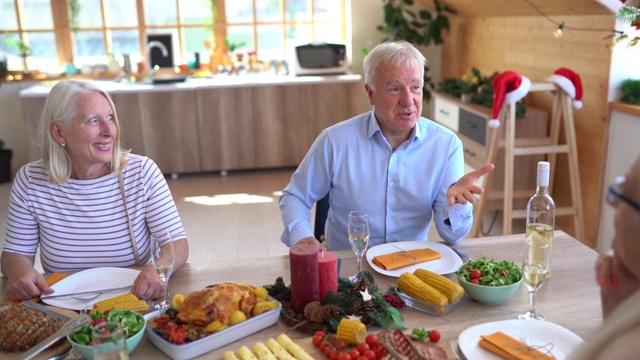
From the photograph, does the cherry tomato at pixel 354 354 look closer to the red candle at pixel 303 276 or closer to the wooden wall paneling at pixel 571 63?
the red candle at pixel 303 276

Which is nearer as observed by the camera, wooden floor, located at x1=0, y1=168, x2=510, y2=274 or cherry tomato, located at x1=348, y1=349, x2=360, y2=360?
cherry tomato, located at x1=348, y1=349, x2=360, y2=360

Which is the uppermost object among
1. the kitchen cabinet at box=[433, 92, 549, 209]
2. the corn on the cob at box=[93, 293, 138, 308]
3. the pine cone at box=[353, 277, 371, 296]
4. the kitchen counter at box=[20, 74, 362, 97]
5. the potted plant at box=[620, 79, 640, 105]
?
the potted plant at box=[620, 79, 640, 105]

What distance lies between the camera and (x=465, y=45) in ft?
18.4

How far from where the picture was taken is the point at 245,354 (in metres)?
1.27

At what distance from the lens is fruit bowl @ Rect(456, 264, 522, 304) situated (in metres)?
1.47

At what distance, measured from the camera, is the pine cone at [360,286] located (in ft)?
4.92

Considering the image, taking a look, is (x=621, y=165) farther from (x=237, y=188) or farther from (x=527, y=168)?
(x=237, y=188)

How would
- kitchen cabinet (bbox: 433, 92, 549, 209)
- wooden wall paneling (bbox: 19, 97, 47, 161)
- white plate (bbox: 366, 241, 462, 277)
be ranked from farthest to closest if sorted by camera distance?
wooden wall paneling (bbox: 19, 97, 47, 161) → kitchen cabinet (bbox: 433, 92, 549, 209) → white plate (bbox: 366, 241, 462, 277)

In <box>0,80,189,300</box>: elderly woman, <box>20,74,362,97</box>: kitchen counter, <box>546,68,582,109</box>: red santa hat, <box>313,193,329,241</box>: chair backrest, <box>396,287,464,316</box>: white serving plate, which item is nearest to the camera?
<box>396,287,464,316</box>: white serving plate

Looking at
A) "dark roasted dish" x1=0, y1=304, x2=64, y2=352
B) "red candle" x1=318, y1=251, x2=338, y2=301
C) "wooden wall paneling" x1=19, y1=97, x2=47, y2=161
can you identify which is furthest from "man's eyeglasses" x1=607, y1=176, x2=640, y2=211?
"wooden wall paneling" x1=19, y1=97, x2=47, y2=161

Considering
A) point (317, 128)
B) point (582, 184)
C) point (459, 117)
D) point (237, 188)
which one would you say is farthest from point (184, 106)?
point (582, 184)

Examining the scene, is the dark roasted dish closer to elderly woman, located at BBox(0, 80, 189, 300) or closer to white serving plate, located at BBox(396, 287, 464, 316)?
elderly woman, located at BBox(0, 80, 189, 300)

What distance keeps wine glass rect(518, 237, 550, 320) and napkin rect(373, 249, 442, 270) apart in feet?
1.20

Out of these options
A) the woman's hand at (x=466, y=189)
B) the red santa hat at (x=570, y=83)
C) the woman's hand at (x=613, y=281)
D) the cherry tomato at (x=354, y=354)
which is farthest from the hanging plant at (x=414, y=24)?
the woman's hand at (x=613, y=281)
